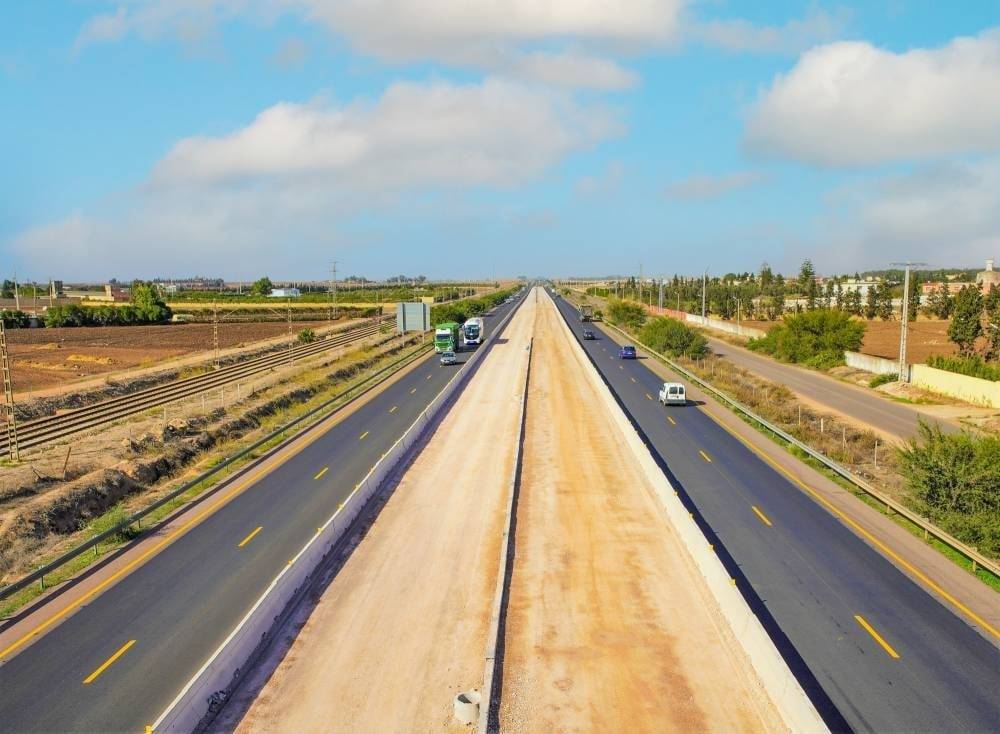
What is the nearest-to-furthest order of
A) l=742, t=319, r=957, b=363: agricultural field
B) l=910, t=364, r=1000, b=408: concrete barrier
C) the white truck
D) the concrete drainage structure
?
the concrete drainage structure
l=910, t=364, r=1000, b=408: concrete barrier
l=742, t=319, r=957, b=363: agricultural field
the white truck

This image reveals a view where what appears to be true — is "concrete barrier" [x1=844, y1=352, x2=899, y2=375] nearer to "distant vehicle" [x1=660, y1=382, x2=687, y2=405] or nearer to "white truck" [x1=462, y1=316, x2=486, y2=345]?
"distant vehicle" [x1=660, y1=382, x2=687, y2=405]

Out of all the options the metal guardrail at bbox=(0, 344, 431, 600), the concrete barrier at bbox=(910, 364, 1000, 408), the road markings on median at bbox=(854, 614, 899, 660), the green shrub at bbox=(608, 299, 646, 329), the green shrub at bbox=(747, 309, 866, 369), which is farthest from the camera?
the green shrub at bbox=(608, 299, 646, 329)

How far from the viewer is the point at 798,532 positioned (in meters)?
23.8

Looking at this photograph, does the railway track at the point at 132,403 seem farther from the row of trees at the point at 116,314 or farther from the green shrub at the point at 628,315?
the row of trees at the point at 116,314

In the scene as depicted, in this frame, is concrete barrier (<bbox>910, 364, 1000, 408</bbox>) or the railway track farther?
concrete barrier (<bbox>910, 364, 1000, 408</bbox>)

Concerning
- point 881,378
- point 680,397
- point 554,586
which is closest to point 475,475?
point 554,586

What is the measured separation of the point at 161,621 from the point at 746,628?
14503 mm

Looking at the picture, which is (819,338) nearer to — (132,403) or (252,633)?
(132,403)

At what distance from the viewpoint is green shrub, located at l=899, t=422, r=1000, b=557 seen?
22719 millimetres

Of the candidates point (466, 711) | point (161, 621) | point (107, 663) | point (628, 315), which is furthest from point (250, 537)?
point (628, 315)

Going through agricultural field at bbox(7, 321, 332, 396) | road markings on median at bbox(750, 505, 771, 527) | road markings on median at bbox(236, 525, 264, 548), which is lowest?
road markings on median at bbox(750, 505, 771, 527)

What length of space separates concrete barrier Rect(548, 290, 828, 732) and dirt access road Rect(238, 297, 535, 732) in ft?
20.0

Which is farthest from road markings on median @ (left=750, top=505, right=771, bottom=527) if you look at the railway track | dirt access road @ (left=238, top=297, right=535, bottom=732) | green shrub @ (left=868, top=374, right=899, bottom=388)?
green shrub @ (left=868, top=374, right=899, bottom=388)

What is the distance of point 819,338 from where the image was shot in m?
74.4
